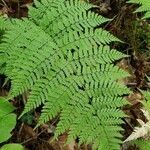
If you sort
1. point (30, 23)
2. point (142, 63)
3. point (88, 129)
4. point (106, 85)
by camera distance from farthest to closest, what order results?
point (142, 63) → point (30, 23) → point (106, 85) → point (88, 129)

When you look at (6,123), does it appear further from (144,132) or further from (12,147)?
(144,132)

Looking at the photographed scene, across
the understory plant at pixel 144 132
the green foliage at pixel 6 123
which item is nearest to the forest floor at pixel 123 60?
the understory plant at pixel 144 132

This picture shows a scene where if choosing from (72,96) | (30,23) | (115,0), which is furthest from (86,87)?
(115,0)

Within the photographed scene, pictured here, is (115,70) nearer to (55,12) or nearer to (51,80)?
(51,80)

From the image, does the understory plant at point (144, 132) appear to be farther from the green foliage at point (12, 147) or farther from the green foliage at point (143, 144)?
the green foliage at point (12, 147)

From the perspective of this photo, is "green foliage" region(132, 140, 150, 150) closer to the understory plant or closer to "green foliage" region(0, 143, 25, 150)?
the understory plant

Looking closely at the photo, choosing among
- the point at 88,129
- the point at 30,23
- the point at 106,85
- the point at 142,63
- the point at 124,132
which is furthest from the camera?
the point at 142,63
